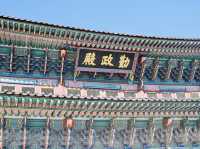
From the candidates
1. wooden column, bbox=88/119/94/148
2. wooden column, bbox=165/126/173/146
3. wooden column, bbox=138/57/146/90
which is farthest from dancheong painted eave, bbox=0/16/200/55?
wooden column, bbox=165/126/173/146

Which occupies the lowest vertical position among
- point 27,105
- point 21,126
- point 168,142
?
point 168,142

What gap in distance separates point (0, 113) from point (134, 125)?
8.13 m

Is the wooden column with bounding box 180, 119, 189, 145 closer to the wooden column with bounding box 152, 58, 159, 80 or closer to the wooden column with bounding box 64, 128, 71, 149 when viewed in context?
the wooden column with bounding box 152, 58, 159, 80

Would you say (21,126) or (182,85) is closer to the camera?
(21,126)

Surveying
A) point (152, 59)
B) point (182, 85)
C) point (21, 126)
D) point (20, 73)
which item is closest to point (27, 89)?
point (20, 73)

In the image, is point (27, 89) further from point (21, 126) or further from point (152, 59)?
point (152, 59)

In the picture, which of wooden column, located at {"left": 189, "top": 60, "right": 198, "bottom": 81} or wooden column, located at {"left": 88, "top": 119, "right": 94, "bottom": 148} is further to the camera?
wooden column, located at {"left": 189, "top": 60, "right": 198, "bottom": 81}

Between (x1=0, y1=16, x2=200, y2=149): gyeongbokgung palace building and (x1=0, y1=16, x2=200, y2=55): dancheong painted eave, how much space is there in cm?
6

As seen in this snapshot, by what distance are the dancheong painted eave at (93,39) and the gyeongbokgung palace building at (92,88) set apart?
0.19 feet

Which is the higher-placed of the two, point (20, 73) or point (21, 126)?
point (20, 73)

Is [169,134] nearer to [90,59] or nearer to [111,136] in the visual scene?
[111,136]

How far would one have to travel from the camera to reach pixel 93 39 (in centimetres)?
2305

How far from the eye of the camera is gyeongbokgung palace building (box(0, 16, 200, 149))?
1912 centimetres

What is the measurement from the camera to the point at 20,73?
75.6ft
